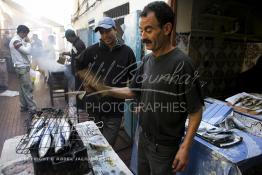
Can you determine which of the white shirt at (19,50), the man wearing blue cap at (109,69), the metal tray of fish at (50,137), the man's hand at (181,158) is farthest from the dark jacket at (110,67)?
the white shirt at (19,50)

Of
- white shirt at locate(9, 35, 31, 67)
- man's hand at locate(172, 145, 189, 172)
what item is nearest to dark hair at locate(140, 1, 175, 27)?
man's hand at locate(172, 145, 189, 172)

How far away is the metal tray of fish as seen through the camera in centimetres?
149

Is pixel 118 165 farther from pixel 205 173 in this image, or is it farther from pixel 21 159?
pixel 205 173

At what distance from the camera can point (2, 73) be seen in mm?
8219

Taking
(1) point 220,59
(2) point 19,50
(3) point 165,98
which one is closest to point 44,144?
(3) point 165,98

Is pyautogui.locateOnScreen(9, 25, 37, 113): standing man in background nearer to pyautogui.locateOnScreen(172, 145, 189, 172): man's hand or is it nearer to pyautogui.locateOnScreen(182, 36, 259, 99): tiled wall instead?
pyautogui.locateOnScreen(182, 36, 259, 99): tiled wall

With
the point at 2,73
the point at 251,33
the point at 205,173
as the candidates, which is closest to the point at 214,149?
the point at 205,173

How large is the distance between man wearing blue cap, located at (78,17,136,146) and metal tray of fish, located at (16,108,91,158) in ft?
3.04

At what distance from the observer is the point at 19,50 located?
5562mm

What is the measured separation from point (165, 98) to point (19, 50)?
514 cm

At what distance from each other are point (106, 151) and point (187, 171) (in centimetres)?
→ 104

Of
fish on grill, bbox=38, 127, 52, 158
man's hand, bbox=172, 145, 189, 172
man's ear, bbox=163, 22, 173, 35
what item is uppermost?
man's ear, bbox=163, 22, 173, 35

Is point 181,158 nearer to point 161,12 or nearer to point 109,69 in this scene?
point 161,12

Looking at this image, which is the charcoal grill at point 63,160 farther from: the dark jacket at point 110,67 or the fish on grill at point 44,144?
the dark jacket at point 110,67
